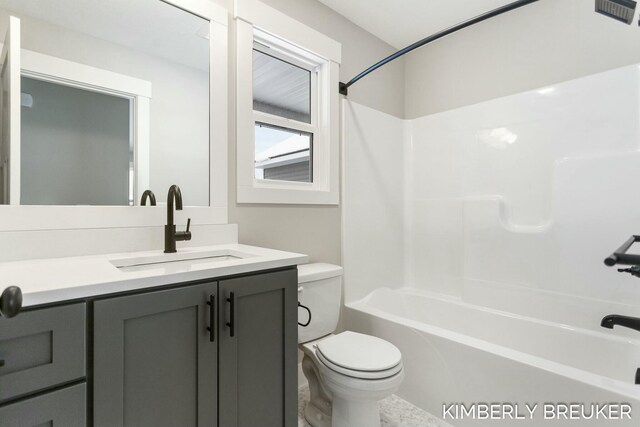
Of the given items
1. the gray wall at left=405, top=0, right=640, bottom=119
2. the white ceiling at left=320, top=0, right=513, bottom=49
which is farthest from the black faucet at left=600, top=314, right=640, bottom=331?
the white ceiling at left=320, top=0, right=513, bottom=49

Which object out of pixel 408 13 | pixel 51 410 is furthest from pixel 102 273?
A: pixel 408 13

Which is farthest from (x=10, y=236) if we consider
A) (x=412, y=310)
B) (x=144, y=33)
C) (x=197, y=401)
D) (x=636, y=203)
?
(x=636, y=203)

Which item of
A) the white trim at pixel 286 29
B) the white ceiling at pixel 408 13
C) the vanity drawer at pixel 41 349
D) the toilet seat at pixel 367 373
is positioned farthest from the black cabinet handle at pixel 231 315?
the white ceiling at pixel 408 13

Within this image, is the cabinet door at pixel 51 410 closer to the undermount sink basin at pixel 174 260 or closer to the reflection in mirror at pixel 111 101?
the undermount sink basin at pixel 174 260

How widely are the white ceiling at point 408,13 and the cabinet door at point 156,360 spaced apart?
2115mm

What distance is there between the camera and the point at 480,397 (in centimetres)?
157

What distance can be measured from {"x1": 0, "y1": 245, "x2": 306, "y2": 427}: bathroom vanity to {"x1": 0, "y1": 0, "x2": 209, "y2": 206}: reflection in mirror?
1.17ft

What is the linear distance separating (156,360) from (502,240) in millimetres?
2191

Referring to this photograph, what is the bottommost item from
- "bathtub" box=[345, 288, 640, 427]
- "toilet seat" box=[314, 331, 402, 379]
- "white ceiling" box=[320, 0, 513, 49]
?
"bathtub" box=[345, 288, 640, 427]

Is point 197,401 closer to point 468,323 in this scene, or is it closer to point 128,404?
point 128,404

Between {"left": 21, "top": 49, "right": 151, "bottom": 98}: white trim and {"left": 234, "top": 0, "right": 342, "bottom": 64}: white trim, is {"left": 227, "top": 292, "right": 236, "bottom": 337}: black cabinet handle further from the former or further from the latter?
{"left": 234, "top": 0, "right": 342, "bottom": 64}: white trim

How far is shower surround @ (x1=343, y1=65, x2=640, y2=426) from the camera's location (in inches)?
66.1

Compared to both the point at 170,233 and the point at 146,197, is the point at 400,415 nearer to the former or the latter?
the point at 170,233

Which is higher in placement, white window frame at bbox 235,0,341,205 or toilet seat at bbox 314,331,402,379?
white window frame at bbox 235,0,341,205
